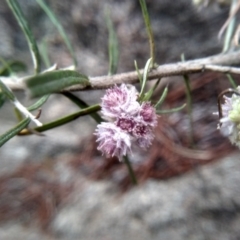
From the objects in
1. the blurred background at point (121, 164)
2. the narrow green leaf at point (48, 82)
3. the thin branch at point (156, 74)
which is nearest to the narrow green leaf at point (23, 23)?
the thin branch at point (156, 74)

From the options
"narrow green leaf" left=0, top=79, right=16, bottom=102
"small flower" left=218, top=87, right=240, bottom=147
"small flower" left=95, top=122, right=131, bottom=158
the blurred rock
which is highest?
"narrow green leaf" left=0, top=79, right=16, bottom=102

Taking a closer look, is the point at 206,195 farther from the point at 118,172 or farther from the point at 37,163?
the point at 37,163

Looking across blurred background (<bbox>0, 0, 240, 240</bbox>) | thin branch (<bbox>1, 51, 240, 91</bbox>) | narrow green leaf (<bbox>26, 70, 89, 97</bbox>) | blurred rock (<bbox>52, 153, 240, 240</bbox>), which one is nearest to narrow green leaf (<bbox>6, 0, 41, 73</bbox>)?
thin branch (<bbox>1, 51, 240, 91</bbox>)

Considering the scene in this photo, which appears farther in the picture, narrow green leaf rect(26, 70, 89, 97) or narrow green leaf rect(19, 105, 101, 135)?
narrow green leaf rect(19, 105, 101, 135)

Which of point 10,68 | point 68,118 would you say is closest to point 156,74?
point 68,118

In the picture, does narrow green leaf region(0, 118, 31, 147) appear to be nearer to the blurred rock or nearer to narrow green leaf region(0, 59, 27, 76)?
narrow green leaf region(0, 59, 27, 76)

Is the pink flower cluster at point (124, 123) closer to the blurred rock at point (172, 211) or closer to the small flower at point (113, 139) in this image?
the small flower at point (113, 139)
